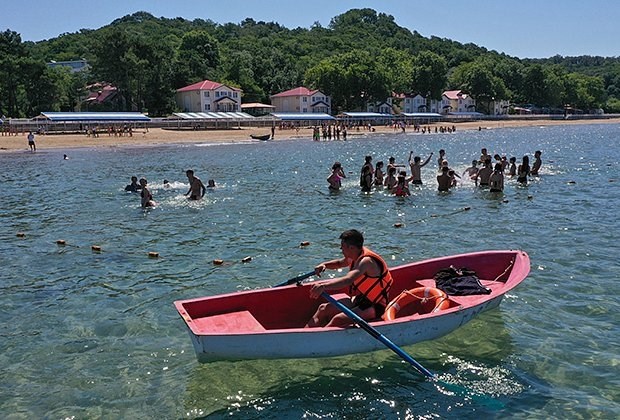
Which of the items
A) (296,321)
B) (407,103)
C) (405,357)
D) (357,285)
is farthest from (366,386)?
(407,103)

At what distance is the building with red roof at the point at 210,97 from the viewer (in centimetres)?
9438

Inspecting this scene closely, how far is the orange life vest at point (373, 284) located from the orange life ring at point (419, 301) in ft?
2.62

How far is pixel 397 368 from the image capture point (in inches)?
330

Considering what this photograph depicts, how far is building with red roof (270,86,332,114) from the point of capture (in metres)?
103

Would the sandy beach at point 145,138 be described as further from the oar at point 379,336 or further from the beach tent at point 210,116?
the oar at point 379,336

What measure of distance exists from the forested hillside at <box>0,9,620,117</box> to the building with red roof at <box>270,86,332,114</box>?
2.25 metres

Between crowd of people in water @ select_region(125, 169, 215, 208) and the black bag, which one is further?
crowd of people in water @ select_region(125, 169, 215, 208)

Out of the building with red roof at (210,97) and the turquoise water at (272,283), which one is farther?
the building with red roof at (210,97)

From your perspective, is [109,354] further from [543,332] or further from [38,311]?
[543,332]

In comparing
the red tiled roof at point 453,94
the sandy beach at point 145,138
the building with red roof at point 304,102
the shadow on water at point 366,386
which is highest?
the red tiled roof at point 453,94

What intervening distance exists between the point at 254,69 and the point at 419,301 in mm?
118458

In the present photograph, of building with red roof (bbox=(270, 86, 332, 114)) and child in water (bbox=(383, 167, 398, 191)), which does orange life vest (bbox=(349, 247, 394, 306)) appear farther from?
building with red roof (bbox=(270, 86, 332, 114))

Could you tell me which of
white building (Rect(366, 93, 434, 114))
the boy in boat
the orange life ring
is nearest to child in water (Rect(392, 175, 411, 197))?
the orange life ring

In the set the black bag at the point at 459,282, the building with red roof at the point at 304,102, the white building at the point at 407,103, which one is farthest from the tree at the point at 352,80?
the black bag at the point at 459,282
